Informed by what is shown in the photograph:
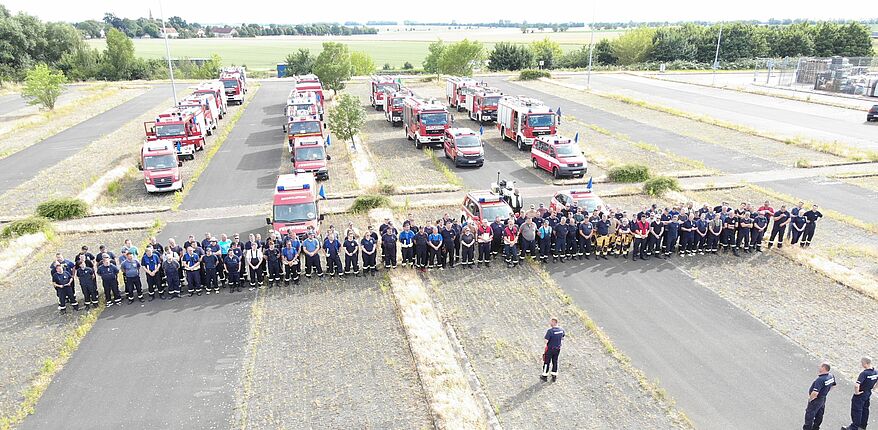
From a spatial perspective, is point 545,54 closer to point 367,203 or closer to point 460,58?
point 460,58

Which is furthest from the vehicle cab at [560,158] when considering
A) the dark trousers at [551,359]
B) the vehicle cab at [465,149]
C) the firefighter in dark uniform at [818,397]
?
the firefighter in dark uniform at [818,397]

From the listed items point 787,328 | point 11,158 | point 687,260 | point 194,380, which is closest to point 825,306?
point 787,328

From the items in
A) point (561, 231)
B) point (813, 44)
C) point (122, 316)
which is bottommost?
point (122, 316)

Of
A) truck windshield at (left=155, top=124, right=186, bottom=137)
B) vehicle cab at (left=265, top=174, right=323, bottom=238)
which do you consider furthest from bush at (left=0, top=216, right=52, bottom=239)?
truck windshield at (left=155, top=124, right=186, bottom=137)

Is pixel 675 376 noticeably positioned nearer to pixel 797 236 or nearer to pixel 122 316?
pixel 797 236

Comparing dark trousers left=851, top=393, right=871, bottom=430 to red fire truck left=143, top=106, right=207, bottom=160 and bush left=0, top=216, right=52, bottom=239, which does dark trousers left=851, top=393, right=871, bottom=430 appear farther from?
red fire truck left=143, top=106, right=207, bottom=160

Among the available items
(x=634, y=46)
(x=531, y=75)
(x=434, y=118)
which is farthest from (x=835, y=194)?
(x=634, y=46)
